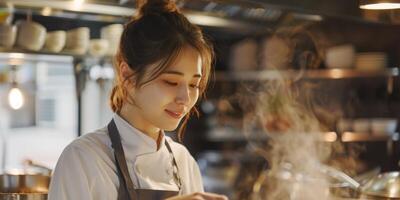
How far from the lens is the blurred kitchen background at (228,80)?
3.45 meters

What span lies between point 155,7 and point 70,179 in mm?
526

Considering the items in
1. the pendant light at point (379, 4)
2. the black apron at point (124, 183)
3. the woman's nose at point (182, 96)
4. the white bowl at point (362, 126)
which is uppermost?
the pendant light at point (379, 4)

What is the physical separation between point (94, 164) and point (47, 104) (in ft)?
11.9

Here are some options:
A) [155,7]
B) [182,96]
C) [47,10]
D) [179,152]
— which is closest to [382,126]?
[47,10]

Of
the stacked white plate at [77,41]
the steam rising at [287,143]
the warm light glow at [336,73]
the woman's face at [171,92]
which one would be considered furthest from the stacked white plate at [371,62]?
→ the woman's face at [171,92]

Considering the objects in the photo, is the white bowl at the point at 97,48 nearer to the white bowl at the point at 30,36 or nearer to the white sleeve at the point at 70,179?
the white bowl at the point at 30,36

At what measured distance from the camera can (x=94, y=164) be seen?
5.45 ft

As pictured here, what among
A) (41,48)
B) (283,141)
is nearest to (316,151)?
(283,141)

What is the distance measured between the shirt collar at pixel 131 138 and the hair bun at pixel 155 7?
11.6 inches

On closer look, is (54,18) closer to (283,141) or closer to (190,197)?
(283,141)

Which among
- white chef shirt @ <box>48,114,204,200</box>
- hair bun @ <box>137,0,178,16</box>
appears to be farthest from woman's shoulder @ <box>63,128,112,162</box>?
hair bun @ <box>137,0,178,16</box>

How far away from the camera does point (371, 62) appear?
5344mm

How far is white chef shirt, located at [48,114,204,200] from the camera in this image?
1622mm

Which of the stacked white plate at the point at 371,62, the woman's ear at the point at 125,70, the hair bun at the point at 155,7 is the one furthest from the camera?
the stacked white plate at the point at 371,62
